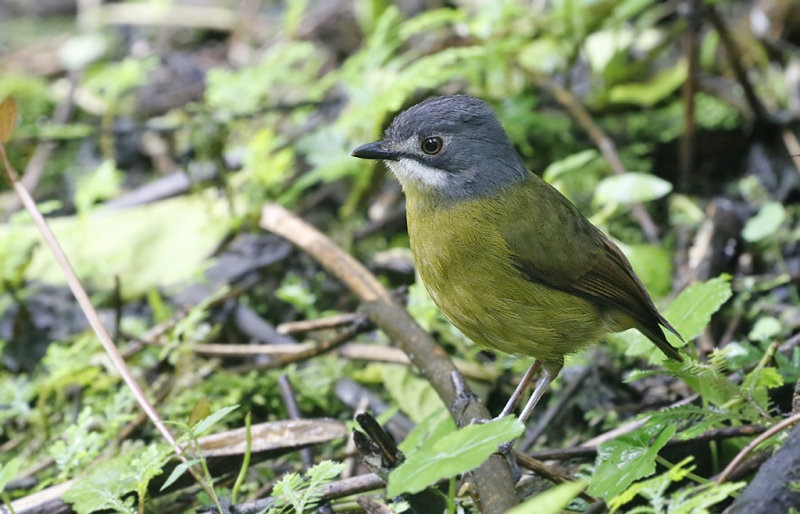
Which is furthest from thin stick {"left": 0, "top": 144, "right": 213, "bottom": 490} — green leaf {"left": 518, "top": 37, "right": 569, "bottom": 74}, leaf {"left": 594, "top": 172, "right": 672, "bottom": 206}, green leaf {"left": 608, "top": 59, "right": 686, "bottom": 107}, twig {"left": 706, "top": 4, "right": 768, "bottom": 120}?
green leaf {"left": 608, "top": 59, "right": 686, "bottom": 107}

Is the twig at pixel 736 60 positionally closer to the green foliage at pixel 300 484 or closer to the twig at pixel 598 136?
the twig at pixel 598 136

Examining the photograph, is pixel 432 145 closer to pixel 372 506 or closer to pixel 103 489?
pixel 372 506

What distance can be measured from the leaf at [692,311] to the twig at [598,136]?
67.3 inches

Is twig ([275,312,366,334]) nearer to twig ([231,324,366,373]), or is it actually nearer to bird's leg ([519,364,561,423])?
twig ([231,324,366,373])

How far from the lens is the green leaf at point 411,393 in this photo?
3.51 meters

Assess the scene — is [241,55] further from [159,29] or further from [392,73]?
[392,73]

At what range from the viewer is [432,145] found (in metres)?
3.17

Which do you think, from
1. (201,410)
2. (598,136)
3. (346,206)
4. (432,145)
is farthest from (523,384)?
(598,136)

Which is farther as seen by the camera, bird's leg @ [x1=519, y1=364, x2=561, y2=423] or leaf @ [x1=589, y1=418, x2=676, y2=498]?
bird's leg @ [x1=519, y1=364, x2=561, y2=423]

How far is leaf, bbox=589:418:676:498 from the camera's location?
2211 millimetres

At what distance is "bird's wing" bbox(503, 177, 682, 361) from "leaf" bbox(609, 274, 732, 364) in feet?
0.19

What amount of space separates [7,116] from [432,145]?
1.76 meters

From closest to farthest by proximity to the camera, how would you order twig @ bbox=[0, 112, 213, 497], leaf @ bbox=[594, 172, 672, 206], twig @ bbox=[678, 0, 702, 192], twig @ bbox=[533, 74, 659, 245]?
twig @ bbox=[0, 112, 213, 497]
leaf @ bbox=[594, 172, 672, 206]
twig @ bbox=[678, 0, 702, 192]
twig @ bbox=[533, 74, 659, 245]

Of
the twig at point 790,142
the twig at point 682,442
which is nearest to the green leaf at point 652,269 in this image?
the twig at point 682,442
